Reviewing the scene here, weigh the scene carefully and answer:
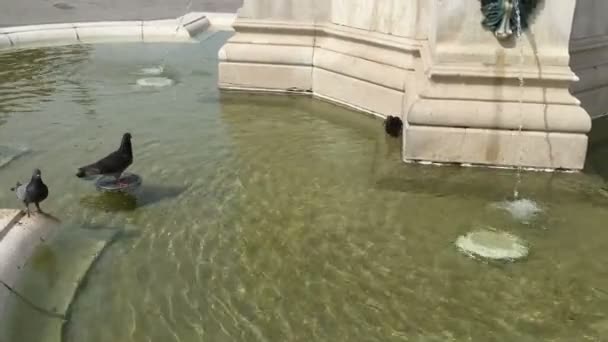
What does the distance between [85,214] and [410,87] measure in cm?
320

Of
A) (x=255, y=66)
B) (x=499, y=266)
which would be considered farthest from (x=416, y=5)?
(x=499, y=266)

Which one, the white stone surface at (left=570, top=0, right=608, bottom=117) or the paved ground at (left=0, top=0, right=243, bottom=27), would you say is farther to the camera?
the paved ground at (left=0, top=0, right=243, bottom=27)

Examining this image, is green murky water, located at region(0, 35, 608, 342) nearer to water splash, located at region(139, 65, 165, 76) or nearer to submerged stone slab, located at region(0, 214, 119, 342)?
submerged stone slab, located at region(0, 214, 119, 342)

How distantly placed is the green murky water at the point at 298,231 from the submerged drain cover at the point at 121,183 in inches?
4.1

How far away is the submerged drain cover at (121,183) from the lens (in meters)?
4.68

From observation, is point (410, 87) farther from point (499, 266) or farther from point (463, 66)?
point (499, 266)

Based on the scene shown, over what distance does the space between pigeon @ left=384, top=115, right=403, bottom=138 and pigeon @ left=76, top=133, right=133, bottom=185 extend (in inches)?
101

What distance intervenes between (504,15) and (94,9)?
11165 millimetres

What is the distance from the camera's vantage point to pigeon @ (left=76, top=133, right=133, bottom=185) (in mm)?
4520

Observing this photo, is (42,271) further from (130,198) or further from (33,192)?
(130,198)

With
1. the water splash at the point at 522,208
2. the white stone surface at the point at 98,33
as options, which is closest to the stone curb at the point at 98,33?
the white stone surface at the point at 98,33

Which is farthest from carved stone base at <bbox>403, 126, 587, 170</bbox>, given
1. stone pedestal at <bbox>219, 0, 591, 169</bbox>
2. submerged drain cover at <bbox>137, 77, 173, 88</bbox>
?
submerged drain cover at <bbox>137, 77, 173, 88</bbox>

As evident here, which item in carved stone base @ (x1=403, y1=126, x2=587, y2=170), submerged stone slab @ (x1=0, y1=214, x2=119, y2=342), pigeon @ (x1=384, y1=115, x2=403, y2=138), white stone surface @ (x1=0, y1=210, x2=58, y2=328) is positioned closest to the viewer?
submerged stone slab @ (x1=0, y1=214, x2=119, y2=342)

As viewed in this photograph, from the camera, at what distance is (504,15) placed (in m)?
5.31
